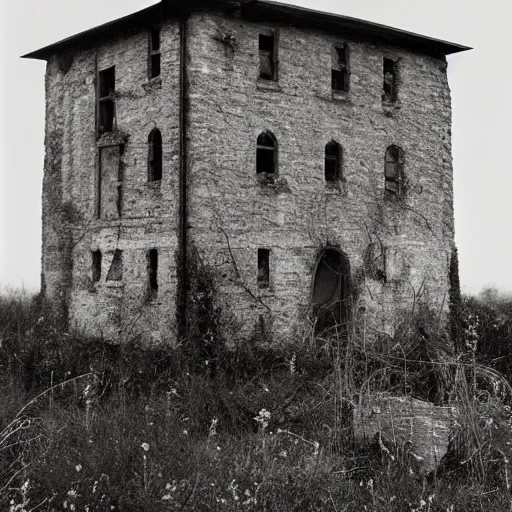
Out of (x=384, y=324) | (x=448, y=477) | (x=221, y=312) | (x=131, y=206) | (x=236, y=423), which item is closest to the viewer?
(x=448, y=477)

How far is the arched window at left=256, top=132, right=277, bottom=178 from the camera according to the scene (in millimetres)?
16078

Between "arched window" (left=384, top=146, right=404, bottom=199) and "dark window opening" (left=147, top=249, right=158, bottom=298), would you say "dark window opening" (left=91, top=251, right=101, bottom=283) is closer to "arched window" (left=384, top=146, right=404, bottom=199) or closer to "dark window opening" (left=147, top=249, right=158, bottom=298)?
"dark window opening" (left=147, top=249, right=158, bottom=298)

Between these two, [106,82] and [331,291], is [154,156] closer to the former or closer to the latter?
[106,82]

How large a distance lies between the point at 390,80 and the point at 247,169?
499 cm

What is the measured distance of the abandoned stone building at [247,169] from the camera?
1535cm

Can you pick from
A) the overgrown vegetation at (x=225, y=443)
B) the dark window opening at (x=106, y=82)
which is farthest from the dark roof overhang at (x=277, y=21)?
the overgrown vegetation at (x=225, y=443)

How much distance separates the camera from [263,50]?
647 inches

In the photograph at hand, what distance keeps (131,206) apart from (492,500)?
1063 cm

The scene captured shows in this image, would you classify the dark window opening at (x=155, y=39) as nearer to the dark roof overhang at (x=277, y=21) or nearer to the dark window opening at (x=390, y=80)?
the dark roof overhang at (x=277, y=21)

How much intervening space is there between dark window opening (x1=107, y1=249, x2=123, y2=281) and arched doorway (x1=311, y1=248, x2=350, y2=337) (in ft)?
14.4

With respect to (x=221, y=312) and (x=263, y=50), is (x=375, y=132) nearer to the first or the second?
(x=263, y=50)

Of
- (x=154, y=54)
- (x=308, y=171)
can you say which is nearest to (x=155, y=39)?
(x=154, y=54)

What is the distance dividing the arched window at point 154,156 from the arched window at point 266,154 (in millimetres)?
2170

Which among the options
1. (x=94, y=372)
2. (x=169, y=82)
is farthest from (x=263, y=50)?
(x=94, y=372)
